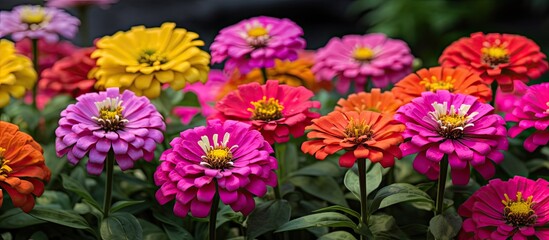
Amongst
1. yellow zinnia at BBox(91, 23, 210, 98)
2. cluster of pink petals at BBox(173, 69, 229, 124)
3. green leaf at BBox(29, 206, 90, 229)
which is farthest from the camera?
cluster of pink petals at BBox(173, 69, 229, 124)

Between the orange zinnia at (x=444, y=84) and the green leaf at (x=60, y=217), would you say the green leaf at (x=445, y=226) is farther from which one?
the green leaf at (x=60, y=217)

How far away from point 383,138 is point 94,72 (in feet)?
1.55

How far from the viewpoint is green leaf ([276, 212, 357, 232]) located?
0.88m

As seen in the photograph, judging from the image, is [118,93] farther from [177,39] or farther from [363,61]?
[363,61]

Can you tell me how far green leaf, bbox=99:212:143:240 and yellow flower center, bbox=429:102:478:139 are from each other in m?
0.37

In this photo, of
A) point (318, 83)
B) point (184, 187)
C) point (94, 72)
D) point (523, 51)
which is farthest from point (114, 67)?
point (523, 51)

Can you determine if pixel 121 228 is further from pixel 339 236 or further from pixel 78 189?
pixel 339 236

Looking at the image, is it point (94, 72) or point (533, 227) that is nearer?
point (533, 227)

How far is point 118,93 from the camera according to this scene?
0.97m

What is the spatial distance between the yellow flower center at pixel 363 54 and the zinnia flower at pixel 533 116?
32 cm

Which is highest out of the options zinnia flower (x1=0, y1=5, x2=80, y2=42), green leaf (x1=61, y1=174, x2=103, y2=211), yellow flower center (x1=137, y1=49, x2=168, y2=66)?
zinnia flower (x1=0, y1=5, x2=80, y2=42)

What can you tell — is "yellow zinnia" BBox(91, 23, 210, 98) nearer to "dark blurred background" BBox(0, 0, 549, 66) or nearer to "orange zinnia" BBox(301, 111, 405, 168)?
"orange zinnia" BBox(301, 111, 405, 168)

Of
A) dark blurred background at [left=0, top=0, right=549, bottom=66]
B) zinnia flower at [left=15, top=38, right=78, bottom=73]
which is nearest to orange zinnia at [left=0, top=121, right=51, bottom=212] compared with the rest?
zinnia flower at [left=15, top=38, right=78, bottom=73]

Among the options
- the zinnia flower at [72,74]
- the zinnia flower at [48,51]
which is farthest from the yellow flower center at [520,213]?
the zinnia flower at [48,51]
